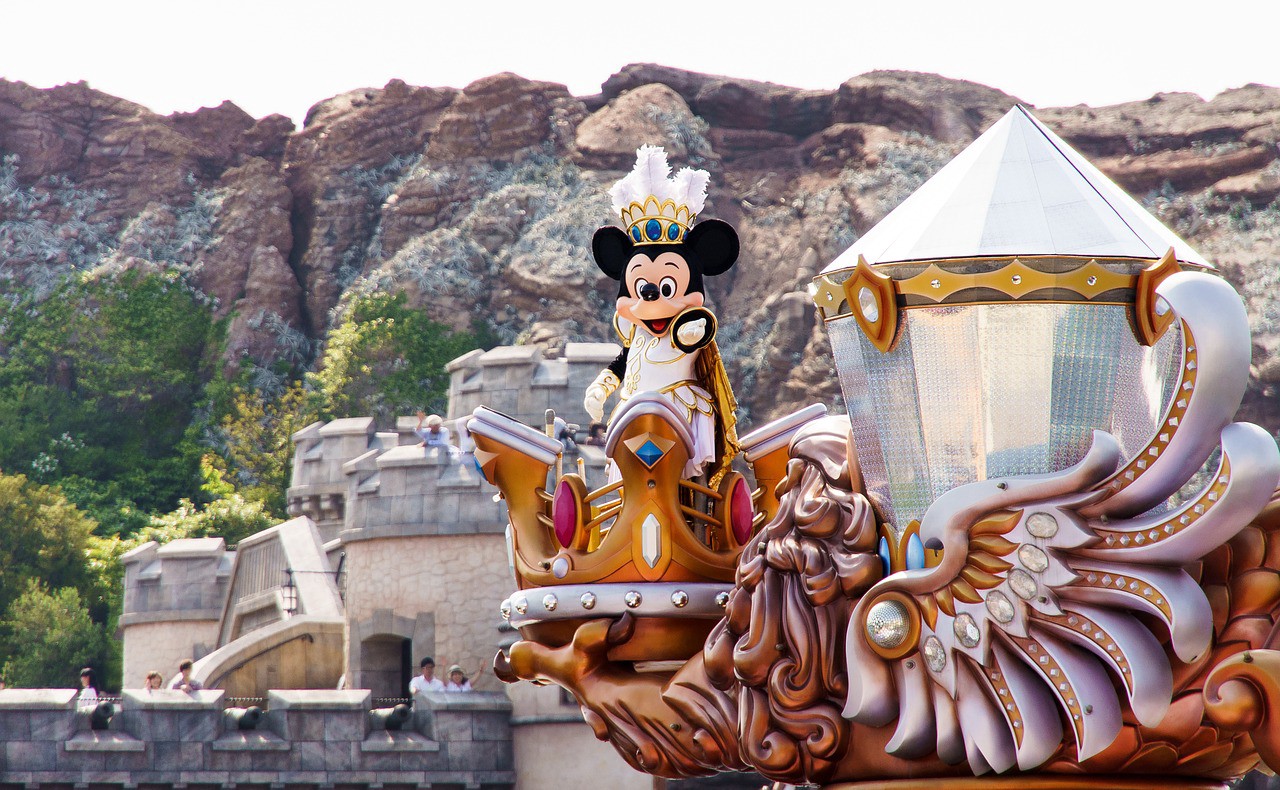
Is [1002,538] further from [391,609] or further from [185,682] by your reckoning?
[391,609]

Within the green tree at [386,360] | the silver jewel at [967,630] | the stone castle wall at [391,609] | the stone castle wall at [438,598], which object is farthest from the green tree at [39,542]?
the silver jewel at [967,630]

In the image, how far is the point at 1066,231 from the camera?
5055 mm

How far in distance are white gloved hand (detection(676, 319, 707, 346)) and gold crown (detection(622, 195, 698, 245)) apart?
1.17 feet

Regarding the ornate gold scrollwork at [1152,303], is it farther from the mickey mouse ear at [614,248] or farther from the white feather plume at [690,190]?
the mickey mouse ear at [614,248]

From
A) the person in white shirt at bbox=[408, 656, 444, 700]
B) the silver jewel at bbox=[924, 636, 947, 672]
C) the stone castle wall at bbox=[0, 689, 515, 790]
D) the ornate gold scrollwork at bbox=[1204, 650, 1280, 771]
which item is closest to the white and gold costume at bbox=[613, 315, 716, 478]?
the silver jewel at bbox=[924, 636, 947, 672]

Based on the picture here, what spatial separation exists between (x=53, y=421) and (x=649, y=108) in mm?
18950

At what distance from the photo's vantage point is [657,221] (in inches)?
259

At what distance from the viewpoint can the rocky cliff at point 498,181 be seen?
44.9m

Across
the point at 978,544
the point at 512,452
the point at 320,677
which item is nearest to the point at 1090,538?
the point at 978,544

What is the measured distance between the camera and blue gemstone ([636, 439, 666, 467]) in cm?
600

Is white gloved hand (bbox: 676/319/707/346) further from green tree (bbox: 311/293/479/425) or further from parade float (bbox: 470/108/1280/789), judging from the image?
green tree (bbox: 311/293/479/425)

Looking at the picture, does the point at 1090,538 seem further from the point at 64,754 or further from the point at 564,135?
the point at 564,135

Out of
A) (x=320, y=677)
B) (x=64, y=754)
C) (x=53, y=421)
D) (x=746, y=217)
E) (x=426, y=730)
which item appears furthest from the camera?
(x=746, y=217)

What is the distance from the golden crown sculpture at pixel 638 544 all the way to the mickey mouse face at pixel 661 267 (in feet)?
2.01
